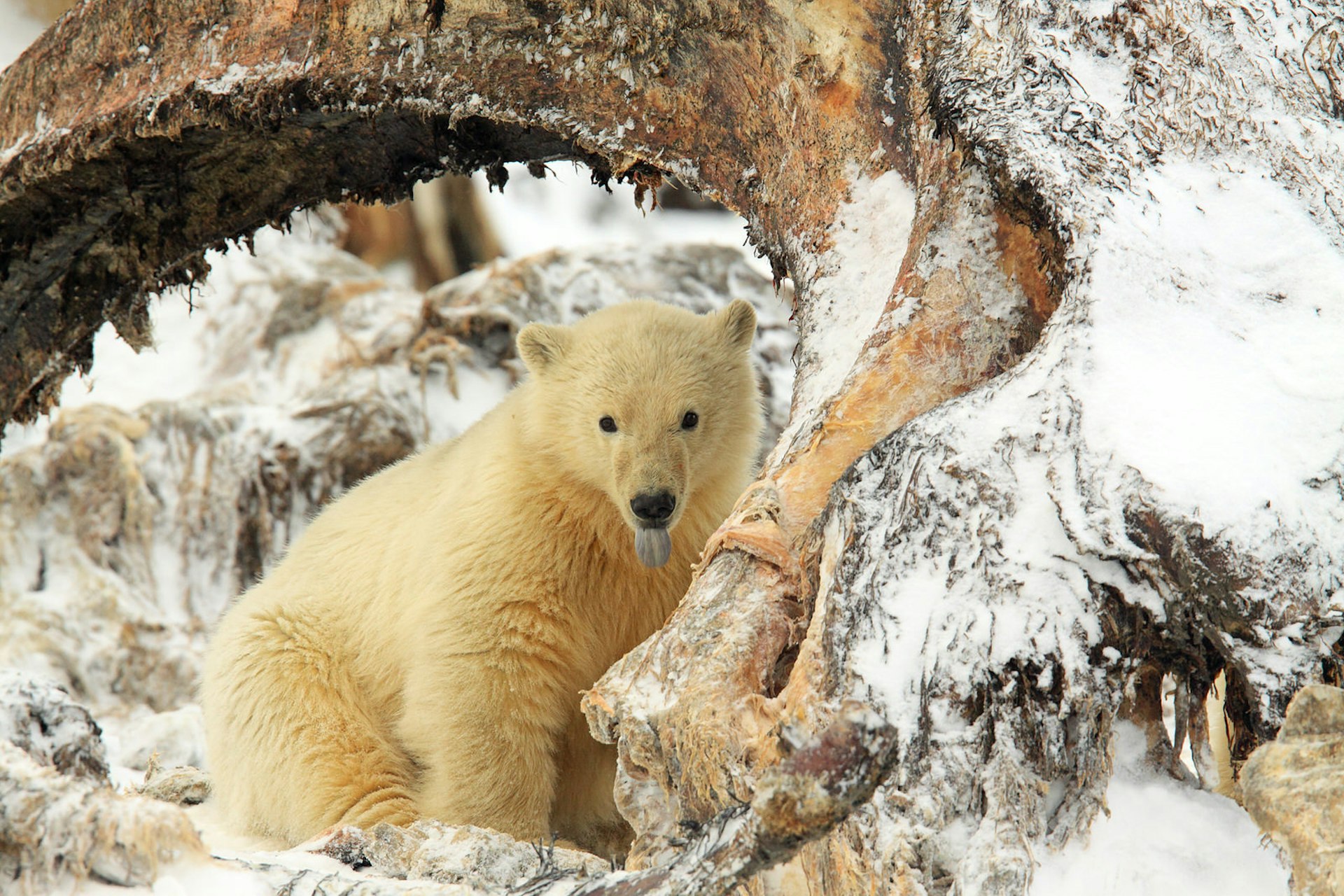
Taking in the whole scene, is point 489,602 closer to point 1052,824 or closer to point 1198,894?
point 1052,824

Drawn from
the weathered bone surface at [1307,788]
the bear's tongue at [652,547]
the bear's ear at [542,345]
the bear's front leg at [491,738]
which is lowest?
the bear's front leg at [491,738]

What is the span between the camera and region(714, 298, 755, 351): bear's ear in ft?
17.3

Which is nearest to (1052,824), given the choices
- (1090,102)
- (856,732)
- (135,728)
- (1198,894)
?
(1198,894)

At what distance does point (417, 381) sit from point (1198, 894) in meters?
7.58

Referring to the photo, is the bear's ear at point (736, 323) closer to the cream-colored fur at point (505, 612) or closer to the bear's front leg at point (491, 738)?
the cream-colored fur at point (505, 612)

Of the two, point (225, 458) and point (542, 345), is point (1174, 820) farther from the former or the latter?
point (225, 458)

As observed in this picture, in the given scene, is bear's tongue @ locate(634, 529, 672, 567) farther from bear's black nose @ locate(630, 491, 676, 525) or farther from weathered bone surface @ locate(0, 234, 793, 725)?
weathered bone surface @ locate(0, 234, 793, 725)

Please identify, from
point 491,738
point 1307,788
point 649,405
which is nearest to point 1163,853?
point 1307,788

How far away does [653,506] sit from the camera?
435 cm

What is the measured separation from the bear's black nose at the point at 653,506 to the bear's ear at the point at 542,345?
3.64 feet

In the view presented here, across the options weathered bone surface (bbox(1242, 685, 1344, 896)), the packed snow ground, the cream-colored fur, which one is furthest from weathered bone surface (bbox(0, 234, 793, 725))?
weathered bone surface (bbox(1242, 685, 1344, 896))

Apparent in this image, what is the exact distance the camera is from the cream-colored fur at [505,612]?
14.8 ft

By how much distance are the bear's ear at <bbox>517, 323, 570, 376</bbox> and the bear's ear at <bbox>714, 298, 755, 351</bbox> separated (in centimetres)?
71

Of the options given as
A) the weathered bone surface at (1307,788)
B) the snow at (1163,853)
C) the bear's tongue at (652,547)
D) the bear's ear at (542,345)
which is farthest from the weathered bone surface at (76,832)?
the bear's ear at (542,345)
